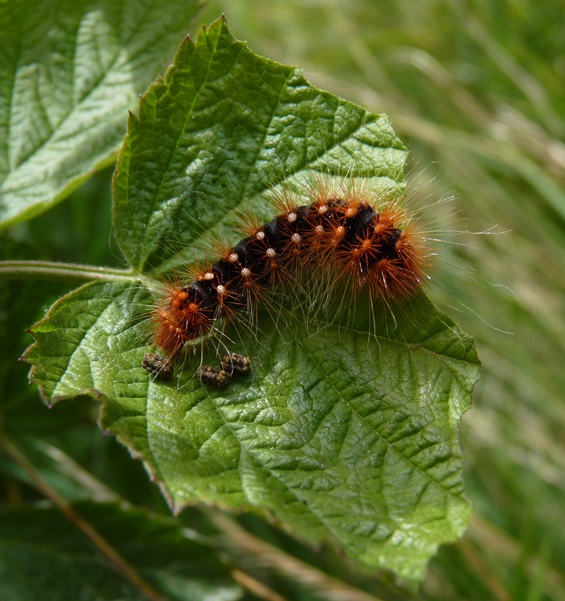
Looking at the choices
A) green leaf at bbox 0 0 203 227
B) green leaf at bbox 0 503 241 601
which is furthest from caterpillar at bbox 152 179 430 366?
green leaf at bbox 0 503 241 601

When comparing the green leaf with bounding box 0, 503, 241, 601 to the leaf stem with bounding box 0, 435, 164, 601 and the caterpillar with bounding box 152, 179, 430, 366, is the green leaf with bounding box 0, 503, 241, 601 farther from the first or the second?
the caterpillar with bounding box 152, 179, 430, 366

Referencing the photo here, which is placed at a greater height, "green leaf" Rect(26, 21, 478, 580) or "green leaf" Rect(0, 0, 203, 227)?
"green leaf" Rect(0, 0, 203, 227)

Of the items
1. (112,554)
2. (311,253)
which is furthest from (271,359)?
(112,554)

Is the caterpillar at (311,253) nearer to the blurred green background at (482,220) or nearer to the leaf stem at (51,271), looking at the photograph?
the leaf stem at (51,271)

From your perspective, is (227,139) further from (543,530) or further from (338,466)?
(543,530)

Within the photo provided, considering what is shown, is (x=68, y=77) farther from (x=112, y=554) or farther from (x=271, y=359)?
(x=112, y=554)

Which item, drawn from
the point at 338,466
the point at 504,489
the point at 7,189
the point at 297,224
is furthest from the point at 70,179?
the point at 504,489
